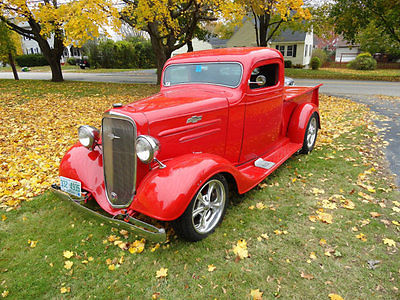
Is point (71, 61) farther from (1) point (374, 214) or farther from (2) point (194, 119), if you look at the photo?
(1) point (374, 214)

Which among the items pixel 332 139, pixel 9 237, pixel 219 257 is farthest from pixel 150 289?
pixel 332 139

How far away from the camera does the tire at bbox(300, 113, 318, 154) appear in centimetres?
534

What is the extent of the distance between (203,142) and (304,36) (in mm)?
32992

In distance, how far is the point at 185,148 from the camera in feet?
10.5

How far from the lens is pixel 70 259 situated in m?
2.85

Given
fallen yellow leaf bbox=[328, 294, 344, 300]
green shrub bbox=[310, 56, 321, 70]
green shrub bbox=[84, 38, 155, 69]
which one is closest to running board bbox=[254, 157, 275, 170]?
fallen yellow leaf bbox=[328, 294, 344, 300]

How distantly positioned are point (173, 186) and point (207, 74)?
6.44 ft

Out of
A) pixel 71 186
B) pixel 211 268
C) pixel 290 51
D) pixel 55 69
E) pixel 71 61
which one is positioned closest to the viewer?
pixel 211 268

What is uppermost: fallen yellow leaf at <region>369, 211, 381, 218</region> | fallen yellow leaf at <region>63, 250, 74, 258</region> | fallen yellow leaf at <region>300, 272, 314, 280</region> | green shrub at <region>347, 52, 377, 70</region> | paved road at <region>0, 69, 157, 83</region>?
green shrub at <region>347, 52, 377, 70</region>

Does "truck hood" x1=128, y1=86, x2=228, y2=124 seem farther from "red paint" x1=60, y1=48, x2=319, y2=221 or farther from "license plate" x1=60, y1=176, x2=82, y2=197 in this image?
"license plate" x1=60, y1=176, x2=82, y2=197

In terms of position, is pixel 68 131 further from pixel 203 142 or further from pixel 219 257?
pixel 219 257

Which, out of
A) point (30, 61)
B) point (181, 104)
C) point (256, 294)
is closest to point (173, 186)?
point (181, 104)

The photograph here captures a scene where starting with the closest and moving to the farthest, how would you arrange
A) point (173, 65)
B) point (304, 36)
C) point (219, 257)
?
point (219, 257) < point (173, 65) < point (304, 36)

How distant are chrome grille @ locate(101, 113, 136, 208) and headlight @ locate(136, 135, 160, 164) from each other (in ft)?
0.46
